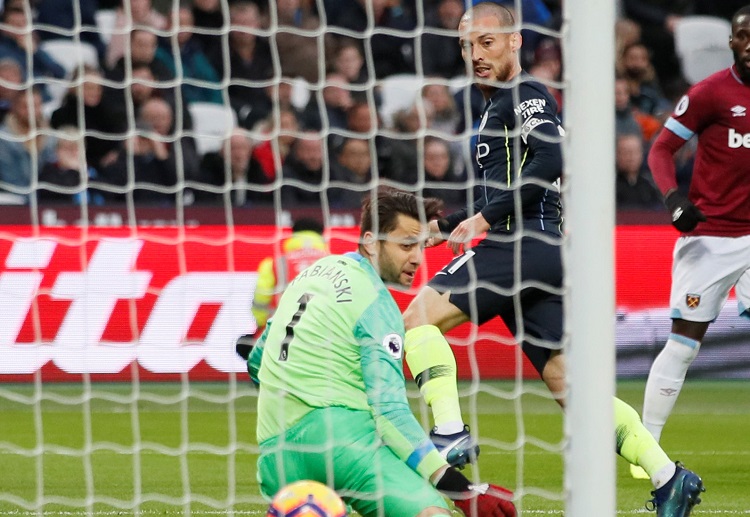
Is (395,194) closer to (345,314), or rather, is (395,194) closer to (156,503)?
(345,314)

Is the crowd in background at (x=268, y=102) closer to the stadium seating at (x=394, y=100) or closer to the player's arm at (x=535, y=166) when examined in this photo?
the stadium seating at (x=394, y=100)

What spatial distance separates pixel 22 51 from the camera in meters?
11.0

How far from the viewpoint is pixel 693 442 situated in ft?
25.2

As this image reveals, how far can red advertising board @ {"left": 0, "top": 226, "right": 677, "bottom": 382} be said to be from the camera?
9.17 m

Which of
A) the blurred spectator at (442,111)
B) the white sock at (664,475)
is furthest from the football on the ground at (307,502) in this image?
the blurred spectator at (442,111)

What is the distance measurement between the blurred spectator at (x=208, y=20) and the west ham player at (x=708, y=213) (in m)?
6.05

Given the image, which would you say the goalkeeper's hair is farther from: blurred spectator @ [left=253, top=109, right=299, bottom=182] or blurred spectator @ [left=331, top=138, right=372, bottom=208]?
blurred spectator @ [left=253, top=109, right=299, bottom=182]

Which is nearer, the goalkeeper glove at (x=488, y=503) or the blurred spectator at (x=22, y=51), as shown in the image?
the goalkeeper glove at (x=488, y=503)

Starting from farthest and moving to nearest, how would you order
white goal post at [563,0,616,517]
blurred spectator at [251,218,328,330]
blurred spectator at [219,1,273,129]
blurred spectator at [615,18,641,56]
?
blurred spectator at [615,18,641,56] < blurred spectator at [219,1,273,129] < blurred spectator at [251,218,328,330] < white goal post at [563,0,616,517]

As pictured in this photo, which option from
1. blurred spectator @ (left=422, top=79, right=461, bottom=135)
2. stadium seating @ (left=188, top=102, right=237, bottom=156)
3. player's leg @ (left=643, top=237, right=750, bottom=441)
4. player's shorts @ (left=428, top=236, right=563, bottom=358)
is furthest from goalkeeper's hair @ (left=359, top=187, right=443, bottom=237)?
stadium seating @ (left=188, top=102, right=237, bottom=156)

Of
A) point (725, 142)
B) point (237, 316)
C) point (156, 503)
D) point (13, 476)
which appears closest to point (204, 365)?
point (237, 316)

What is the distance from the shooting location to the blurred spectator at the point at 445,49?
11680mm

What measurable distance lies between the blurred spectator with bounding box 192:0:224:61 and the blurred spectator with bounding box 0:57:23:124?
1641mm

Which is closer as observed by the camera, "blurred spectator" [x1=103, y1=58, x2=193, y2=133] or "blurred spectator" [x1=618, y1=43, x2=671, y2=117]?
"blurred spectator" [x1=103, y1=58, x2=193, y2=133]
